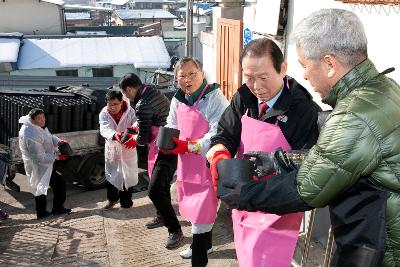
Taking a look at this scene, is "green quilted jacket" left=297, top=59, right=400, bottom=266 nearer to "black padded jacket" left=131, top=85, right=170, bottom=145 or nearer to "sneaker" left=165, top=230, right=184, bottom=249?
"sneaker" left=165, top=230, right=184, bottom=249

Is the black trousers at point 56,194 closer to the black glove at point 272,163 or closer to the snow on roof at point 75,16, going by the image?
the black glove at point 272,163

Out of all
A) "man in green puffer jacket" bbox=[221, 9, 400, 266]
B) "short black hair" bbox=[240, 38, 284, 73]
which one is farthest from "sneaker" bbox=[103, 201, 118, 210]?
"man in green puffer jacket" bbox=[221, 9, 400, 266]

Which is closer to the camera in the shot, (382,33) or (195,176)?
(382,33)

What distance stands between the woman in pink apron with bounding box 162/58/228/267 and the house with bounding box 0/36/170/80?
40.2 ft

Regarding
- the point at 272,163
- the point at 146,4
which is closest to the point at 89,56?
the point at 272,163

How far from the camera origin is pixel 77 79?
15.7 metres

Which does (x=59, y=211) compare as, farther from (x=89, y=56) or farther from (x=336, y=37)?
(x=89, y=56)

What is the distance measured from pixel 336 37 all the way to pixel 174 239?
3.27 m

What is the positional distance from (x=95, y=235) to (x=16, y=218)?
7.62 ft

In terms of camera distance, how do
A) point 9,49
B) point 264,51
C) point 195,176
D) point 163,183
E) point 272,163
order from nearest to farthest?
point 272,163
point 264,51
point 195,176
point 163,183
point 9,49

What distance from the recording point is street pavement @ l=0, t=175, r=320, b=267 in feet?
13.6

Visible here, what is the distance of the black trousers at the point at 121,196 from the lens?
5.55m

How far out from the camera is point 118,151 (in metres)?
5.52

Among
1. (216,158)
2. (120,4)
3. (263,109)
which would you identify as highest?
(120,4)
